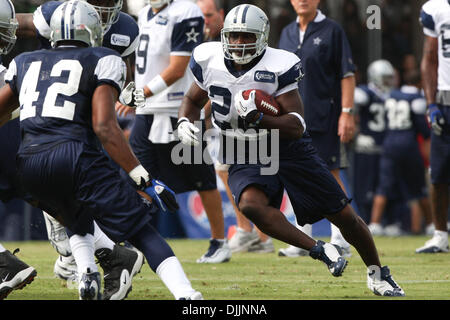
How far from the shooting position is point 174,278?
4.26m

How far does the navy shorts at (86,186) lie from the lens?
4.32m

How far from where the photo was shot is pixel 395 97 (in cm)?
1066

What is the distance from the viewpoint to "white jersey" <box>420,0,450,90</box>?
721 cm

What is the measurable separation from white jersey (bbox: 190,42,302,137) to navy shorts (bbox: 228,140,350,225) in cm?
31

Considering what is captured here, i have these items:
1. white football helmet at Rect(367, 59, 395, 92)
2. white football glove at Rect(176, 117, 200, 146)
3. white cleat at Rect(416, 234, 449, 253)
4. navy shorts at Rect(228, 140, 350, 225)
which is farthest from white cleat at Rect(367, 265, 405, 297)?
white football helmet at Rect(367, 59, 395, 92)

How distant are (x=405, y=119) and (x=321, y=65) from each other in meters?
3.71

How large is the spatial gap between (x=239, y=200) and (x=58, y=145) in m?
1.19

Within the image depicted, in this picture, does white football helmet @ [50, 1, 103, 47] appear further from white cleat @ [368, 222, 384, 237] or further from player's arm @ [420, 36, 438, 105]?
white cleat @ [368, 222, 384, 237]

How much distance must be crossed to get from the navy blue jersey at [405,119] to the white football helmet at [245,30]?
18.7 ft

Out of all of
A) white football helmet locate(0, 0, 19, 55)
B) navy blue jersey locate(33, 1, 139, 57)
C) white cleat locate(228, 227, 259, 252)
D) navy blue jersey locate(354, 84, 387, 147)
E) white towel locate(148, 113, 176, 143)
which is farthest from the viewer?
navy blue jersey locate(354, 84, 387, 147)

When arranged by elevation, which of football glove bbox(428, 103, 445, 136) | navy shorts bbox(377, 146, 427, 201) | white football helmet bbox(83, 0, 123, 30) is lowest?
navy shorts bbox(377, 146, 427, 201)

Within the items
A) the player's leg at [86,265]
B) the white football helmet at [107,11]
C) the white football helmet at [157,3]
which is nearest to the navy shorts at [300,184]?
the player's leg at [86,265]

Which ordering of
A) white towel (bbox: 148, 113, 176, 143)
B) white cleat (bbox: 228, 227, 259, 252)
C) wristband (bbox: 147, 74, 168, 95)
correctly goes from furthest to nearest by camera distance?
1. white cleat (bbox: 228, 227, 259, 252)
2. white towel (bbox: 148, 113, 176, 143)
3. wristband (bbox: 147, 74, 168, 95)
